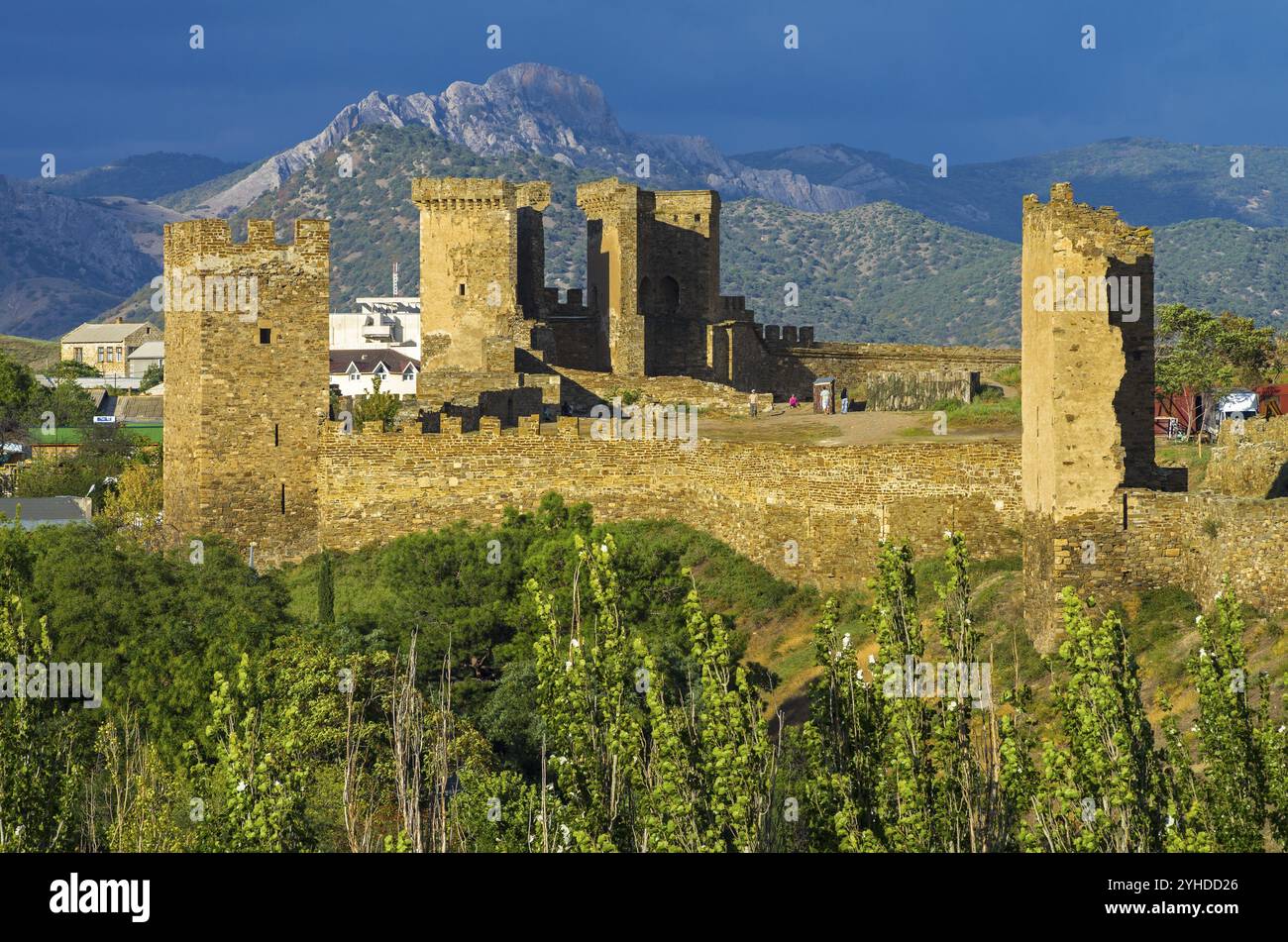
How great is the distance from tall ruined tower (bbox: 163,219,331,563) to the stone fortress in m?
0.04

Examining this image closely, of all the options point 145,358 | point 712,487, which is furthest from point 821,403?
point 145,358

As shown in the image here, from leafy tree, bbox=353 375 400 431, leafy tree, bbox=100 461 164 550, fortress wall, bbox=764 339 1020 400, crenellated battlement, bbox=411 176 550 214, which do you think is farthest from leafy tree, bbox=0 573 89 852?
fortress wall, bbox=764 339 1020 400

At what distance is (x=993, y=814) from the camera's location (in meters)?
21.3

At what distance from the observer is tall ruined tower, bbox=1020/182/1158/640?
31625 millimetres

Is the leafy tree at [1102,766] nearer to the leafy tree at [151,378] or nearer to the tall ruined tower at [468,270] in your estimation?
the tall ruined tower at [468,270]

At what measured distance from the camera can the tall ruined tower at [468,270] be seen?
197 feet

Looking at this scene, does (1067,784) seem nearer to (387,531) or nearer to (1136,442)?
(1136,442)

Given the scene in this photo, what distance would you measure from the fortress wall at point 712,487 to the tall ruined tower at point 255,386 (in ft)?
2.52

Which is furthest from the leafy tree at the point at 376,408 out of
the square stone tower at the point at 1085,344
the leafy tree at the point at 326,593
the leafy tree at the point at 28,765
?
the leafy tree at the point at 28,765

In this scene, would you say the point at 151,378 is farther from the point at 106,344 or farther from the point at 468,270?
the point at 468,270

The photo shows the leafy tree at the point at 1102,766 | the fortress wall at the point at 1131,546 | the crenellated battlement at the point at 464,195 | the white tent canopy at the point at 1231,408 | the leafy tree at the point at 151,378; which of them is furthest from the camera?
the leafy tree at the point at 151,378
